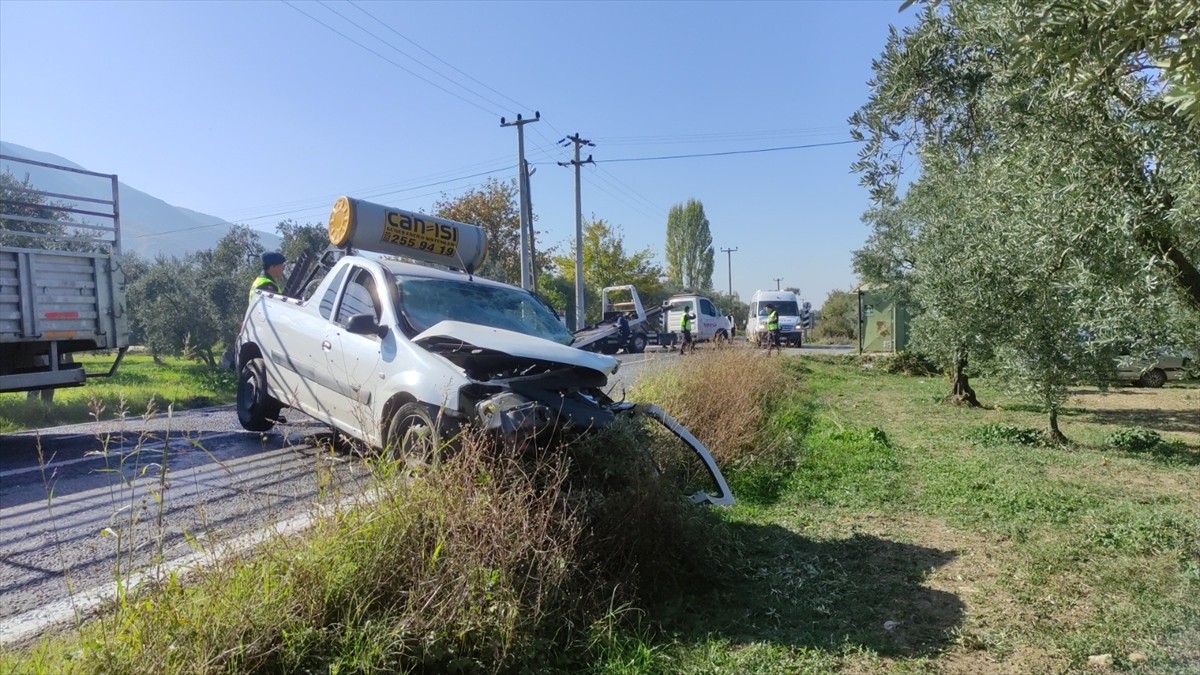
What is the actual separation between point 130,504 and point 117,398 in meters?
8.03

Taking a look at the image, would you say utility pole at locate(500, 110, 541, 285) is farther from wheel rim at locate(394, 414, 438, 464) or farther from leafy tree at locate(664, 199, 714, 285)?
leafy tree at locate(664, 199, 714, 285)

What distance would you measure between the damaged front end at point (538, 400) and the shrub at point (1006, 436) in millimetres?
6160

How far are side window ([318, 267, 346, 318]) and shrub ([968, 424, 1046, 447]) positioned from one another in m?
8.08

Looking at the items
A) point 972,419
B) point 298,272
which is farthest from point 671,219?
point 298,272

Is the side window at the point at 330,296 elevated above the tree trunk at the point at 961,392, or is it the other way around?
the side window at the point at 330,296

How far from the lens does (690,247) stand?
73.4 m

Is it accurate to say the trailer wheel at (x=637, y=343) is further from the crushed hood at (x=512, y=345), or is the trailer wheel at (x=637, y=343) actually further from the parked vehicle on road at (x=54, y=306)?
the crushed hood at (x=512, y=345)

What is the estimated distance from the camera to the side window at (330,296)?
20.8ft

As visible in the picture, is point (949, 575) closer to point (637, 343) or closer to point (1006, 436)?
point (1006, 436)

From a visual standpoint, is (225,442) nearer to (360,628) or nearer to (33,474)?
(33,474)

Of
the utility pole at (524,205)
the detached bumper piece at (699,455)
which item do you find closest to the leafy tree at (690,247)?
the utility pole at (524,205)

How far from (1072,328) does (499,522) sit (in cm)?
801

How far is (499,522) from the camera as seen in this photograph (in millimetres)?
3182

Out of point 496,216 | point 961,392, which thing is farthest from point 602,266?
point 961,392
